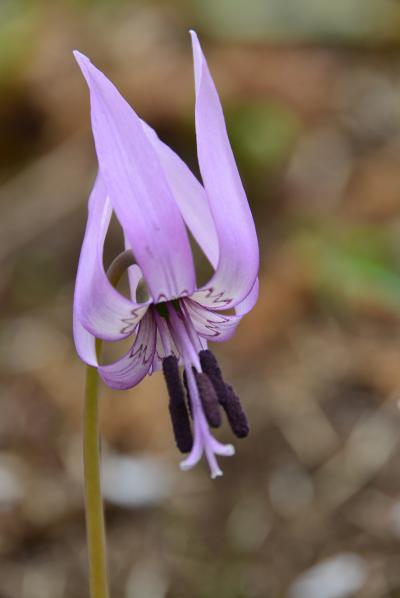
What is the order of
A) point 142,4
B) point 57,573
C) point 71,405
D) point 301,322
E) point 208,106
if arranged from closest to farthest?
point 208,106 → point 57,573 → point 71,405 → point 301,322 → point 142,4

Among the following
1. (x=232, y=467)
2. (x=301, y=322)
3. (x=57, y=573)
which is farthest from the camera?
(x=301, y=322)

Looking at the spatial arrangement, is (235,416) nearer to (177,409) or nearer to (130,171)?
(177,409)

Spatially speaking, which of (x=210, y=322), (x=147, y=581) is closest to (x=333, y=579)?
(x=147, y=581)

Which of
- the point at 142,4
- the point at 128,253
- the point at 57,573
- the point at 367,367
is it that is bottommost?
the point at 57,573

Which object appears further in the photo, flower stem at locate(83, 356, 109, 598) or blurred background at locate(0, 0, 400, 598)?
blurred background at locate(0, 0, 400, 598)

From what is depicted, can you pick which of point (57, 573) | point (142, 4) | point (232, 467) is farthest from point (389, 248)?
point (142, 4)

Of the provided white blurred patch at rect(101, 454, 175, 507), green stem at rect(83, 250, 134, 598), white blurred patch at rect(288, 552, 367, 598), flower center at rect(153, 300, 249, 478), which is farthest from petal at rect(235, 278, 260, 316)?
white blurred patch at rect(101, 454, 175, 507)

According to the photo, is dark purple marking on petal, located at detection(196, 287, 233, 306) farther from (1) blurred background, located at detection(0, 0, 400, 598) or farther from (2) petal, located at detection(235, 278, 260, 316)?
(1) blurred background, located at detection(0, 0, 400, 598)

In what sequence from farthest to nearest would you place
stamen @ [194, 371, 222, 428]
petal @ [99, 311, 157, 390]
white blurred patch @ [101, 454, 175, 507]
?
white blurred patch @ [101, 454, 175, 507] → petal @ [99, 311, 157, 390] → stamen @ [194, 371, 222, 428]

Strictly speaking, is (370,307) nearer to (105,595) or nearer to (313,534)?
(313,534)
